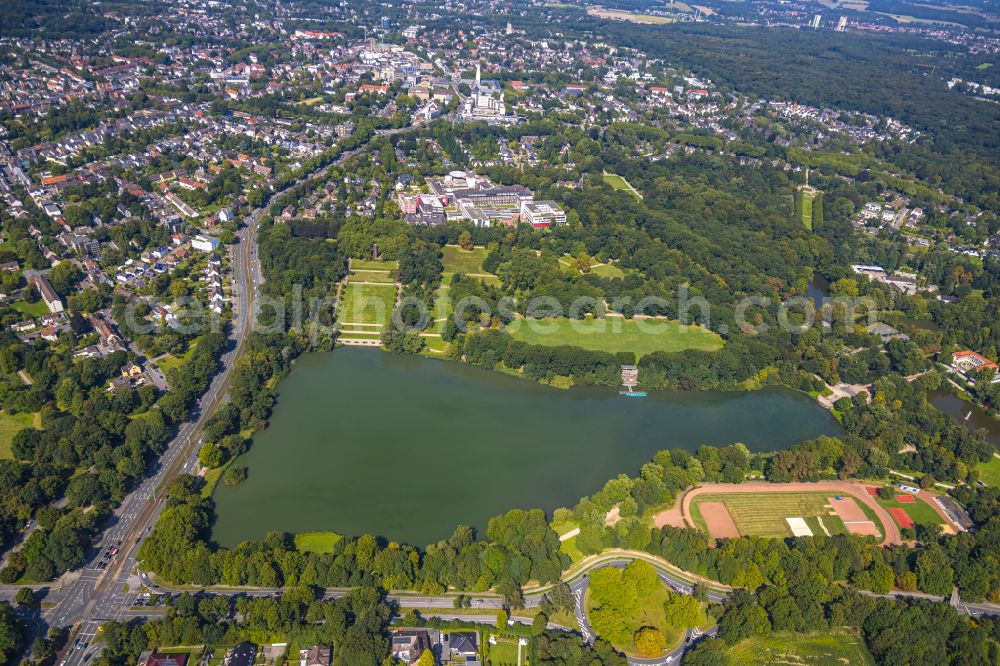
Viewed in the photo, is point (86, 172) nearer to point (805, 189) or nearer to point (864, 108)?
point (805, 189)

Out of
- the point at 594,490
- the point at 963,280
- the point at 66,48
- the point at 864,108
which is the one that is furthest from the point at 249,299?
the point at 864,108

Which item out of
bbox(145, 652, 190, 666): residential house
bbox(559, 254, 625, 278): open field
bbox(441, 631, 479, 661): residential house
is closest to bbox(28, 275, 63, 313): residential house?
bbox(145, 652, 190, 666): residential house

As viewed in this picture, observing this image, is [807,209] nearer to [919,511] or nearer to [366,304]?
[919,511]

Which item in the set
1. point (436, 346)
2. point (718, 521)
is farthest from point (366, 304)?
point (718, 521)

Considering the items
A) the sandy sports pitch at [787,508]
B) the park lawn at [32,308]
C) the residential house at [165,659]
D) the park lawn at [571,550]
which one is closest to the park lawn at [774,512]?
the sandy sports pitch at [787,508]

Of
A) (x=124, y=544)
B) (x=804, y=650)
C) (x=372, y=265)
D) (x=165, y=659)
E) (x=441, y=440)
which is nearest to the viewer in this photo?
(x=165, y=659)

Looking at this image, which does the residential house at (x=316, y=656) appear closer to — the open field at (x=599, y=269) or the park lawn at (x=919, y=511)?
the park lawn at (x=919, y=511)
